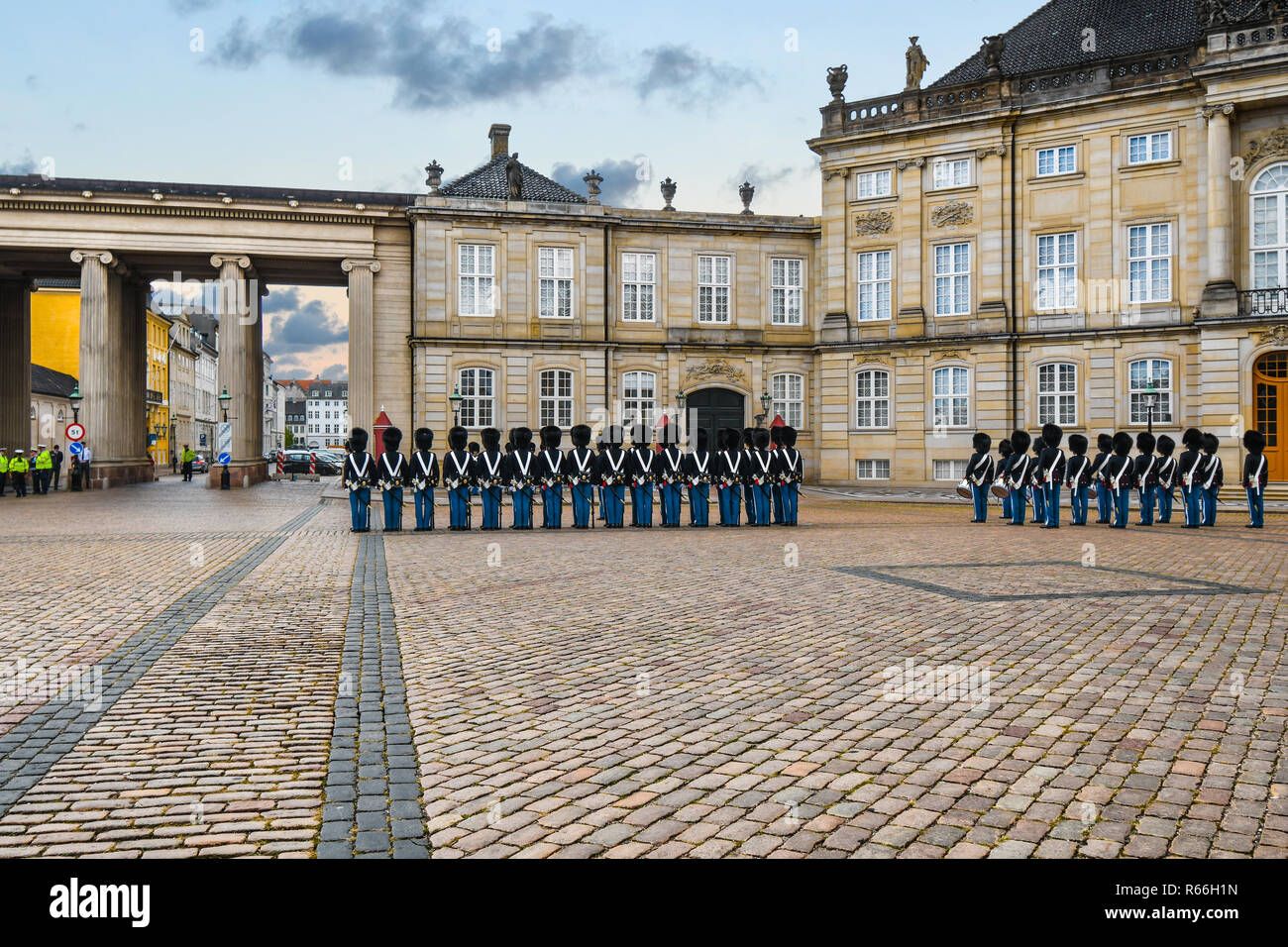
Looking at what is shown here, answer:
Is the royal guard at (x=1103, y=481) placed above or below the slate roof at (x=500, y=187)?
below

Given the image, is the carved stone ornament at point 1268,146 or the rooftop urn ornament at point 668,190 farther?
the rooftop urn ornament at point 668,190

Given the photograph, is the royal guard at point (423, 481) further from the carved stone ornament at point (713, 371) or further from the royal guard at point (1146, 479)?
the carved stone ornament at point (713, 371)

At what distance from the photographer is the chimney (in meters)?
48.7

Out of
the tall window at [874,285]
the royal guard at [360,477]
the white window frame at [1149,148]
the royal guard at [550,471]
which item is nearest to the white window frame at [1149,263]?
the white window frame at [1149,148]

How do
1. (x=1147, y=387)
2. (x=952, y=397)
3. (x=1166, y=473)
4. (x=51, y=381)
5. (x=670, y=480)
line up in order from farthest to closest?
(x=51, y=381) < (x=952, y=397) < (x=1147, y=387) < (x=1166, y=473) < (x=670, y=480)

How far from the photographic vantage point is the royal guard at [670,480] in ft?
70.6

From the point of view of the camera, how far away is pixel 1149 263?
35.2 meters

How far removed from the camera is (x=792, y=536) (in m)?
18.9

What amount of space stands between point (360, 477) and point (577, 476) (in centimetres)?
411

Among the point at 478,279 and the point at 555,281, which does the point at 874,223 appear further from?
the point at 478,279

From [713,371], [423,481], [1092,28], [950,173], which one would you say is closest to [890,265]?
[950,173]

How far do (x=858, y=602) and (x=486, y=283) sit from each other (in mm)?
33124

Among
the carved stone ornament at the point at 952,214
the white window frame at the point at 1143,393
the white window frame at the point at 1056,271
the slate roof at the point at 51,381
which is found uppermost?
the carved stone ornament at the point at 952,214

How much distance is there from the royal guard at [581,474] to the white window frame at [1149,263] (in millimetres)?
22729
